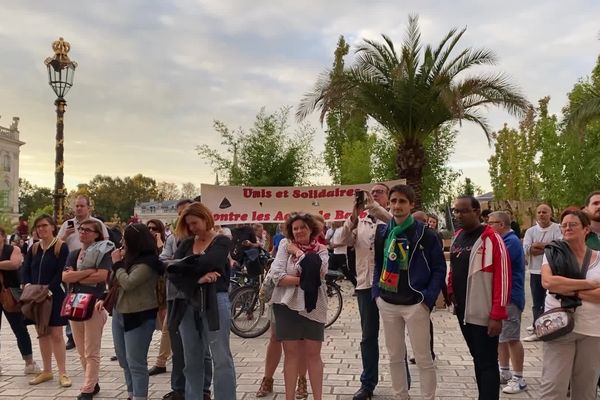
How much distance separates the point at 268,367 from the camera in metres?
5.44

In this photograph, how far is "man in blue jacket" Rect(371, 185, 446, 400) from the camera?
14.4ft

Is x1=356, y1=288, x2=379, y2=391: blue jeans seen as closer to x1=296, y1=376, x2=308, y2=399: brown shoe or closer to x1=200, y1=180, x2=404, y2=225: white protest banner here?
x1=296, y1=376, x2=308, y2=399: brown shoe

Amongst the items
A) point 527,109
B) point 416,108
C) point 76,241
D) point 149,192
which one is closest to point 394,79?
point 416,108

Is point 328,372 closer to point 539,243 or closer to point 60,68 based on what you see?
point 539,243

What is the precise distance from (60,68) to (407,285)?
9325mm

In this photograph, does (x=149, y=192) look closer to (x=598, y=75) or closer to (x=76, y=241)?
(x=598, y=75)

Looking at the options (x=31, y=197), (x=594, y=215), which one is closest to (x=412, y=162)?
(x=594, y=215)

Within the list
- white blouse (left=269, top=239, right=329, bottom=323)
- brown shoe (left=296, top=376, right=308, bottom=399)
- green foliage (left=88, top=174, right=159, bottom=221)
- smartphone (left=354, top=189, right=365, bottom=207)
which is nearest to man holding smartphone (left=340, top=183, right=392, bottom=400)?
smartphone (left=354, top=189, right=365, bottom=207)

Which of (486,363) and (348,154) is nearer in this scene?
(486,363)

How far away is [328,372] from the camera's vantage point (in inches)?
246

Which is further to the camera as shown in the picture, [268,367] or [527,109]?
[527,109]

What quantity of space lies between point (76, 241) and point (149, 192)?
3604 inches

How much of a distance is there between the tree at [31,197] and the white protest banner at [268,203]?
98.9 m

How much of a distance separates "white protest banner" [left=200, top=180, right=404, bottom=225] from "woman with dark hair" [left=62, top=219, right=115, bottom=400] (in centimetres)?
316
